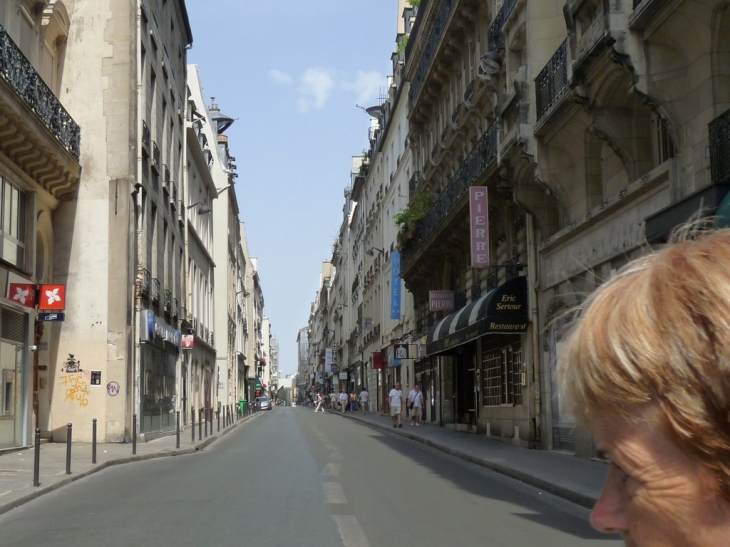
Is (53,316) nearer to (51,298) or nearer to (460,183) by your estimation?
(51,298)

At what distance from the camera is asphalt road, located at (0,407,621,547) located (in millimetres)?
8898

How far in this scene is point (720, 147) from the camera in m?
12.5

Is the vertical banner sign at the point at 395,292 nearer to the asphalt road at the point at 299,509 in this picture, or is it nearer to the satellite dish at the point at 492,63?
the satellite dish at the point at 492,63

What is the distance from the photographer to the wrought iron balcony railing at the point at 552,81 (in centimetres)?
1795

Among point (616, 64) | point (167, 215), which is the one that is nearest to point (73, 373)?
point (167, 215)

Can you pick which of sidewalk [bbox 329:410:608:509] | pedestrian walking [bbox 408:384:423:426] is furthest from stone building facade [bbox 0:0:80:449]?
pedestrian walking [bbox 408:384:423:426]

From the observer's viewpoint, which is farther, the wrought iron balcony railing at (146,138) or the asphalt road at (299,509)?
the wrought iron balcony railing at (146,138)

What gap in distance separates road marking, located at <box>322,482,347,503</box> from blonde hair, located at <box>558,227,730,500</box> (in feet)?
35.5

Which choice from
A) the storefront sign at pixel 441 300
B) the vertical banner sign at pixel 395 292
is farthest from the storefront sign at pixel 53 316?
the vertical banner sign at pixel 395 292

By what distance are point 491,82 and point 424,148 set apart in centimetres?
1478

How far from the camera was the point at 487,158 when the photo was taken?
82.3 ft

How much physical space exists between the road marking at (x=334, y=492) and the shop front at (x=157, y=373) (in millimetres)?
14046

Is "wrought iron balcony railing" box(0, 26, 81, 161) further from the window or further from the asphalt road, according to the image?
the asphalt road

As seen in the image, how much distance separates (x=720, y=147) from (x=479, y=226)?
12208mm
